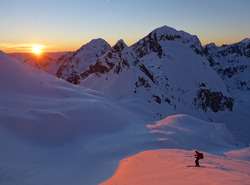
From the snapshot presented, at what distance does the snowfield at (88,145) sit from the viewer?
10.3 meters

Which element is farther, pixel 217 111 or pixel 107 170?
pixel 217 111

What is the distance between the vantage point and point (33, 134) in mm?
20016

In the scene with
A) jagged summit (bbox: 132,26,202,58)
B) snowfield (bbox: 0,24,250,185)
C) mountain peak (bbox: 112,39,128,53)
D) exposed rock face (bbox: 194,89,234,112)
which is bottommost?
exposed rock face (bbox: 194,89,234,112)

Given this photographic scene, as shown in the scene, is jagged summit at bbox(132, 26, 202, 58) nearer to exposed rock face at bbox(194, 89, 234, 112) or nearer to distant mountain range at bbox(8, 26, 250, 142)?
distant mountain range at bbox(8, 26, 250, 142)

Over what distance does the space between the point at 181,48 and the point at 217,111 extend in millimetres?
48711

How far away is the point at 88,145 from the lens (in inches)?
761

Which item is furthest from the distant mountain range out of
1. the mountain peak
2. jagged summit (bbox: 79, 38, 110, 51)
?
jagged summit (bbox: 79, 38, 110, 51)

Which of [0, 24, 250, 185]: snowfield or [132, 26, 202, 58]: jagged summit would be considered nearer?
[0, 24, 250, 185]: snowfield

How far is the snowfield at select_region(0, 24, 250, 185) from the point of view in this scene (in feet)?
33.9

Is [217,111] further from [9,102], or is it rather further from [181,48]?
[9,102]

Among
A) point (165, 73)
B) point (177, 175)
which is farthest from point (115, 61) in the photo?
point (177, 175)

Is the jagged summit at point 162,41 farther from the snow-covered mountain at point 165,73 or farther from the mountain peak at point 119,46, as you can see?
the mountain peak at point 119,46

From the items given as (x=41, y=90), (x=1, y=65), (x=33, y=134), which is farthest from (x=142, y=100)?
(x=33, y=134)

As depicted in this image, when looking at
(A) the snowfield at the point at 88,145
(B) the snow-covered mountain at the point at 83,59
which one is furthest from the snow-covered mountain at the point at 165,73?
(B) the snow-covered mountain at the point at 83,59
